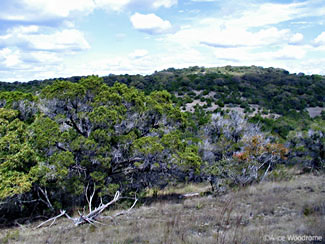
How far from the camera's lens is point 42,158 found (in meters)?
11.7

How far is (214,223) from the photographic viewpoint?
25.0ft

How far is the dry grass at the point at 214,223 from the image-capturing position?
19.5 feet

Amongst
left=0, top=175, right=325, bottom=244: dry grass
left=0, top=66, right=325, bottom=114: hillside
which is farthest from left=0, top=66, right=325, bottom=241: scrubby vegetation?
left=0, top=66, right=325, bottom=114: hillside

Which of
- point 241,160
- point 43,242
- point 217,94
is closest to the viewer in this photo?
point 43,242

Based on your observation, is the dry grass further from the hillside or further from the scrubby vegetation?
the hillside

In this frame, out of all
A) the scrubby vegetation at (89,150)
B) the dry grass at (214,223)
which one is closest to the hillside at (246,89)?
the scrubby vegetation at (89,150)

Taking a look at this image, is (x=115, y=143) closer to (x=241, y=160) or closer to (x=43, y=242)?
(x=43, y=242)

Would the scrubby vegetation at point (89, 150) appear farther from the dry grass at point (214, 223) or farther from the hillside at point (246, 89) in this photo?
the hillside at point (246, 89)

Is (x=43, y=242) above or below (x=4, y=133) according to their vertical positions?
below

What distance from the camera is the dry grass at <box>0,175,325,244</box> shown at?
234 inches

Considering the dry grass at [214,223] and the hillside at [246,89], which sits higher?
the hillside at [246,89]

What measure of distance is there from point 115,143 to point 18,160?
3.87m

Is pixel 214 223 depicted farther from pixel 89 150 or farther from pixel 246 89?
pixel 246 89

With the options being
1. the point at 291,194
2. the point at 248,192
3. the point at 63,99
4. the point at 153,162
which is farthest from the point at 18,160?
the point at 291,194
